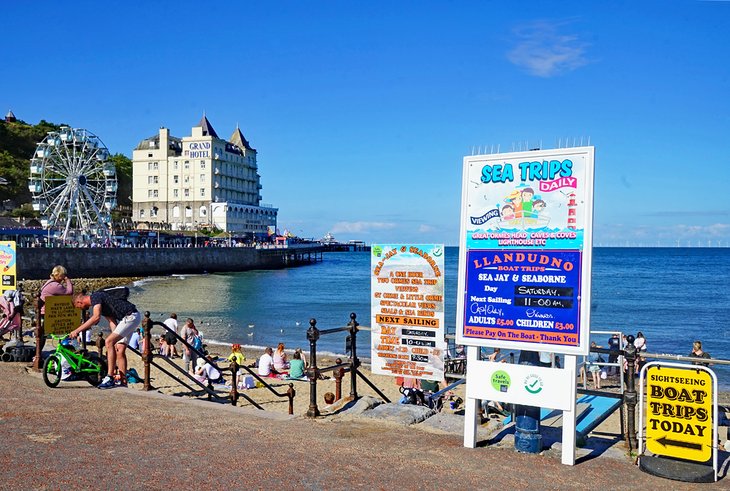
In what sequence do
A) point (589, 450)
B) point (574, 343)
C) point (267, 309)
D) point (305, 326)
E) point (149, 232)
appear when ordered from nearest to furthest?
point (574, 343), point (589, 450), point (305, 326), point (267, 309), point (149, 232)

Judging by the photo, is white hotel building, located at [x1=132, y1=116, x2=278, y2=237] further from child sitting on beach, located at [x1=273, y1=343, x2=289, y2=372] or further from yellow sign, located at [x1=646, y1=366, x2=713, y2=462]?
yellow sign, located at [x1=646, y1=366, x2=713, y2=462]

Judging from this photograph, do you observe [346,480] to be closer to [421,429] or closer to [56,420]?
[421,429]

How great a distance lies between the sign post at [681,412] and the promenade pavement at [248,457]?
31 centimetres

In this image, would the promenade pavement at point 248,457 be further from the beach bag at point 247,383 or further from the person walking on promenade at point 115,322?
the beach bag at point 247,383

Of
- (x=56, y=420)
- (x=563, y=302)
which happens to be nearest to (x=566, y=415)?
(x=563, y=302)

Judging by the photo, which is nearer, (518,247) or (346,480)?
(346,480)

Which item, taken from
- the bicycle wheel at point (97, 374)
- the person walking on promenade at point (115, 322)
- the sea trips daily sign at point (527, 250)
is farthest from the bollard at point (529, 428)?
the bicycle wheel at point (97, 374)

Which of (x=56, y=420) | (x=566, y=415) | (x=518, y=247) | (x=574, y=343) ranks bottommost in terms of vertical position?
(x=56, y=420)

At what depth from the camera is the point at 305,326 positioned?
117 ft

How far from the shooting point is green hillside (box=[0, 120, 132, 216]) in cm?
8488

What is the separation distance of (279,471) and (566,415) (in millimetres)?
2689

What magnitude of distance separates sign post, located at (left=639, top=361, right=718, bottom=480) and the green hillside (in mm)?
78257

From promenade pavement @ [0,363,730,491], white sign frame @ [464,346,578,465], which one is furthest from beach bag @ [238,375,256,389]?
white sign frame @ [464,346,578,465]

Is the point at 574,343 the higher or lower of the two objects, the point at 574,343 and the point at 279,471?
the higher
